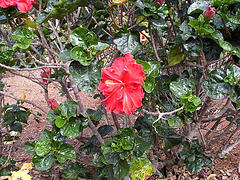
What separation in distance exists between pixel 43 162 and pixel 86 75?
0.54 m

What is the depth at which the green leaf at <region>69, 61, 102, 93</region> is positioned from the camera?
0.93 metres

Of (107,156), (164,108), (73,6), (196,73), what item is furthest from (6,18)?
(196,73)

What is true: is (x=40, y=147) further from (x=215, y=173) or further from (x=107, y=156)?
(x=215, y=173)

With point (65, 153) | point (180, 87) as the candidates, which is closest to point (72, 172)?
point (65, 153)

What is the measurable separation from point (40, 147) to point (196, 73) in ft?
3.07

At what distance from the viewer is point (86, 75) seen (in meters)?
0.95

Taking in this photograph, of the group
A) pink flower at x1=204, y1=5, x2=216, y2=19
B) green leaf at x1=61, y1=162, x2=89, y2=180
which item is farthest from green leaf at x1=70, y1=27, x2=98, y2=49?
green leaf at x1=61, y1=162, x2=89, y2=180

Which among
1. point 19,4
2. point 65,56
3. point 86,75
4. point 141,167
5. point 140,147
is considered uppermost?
point 19,4

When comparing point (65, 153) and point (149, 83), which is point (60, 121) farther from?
point (149, 83)

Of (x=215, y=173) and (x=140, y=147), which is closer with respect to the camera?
(x=140, y=147)

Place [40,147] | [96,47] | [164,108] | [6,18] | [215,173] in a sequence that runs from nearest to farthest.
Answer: [96,47], [6,18], [40,147], [164,108], [215,173]

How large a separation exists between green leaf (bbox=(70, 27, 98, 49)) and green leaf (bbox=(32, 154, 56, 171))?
0.61 meters

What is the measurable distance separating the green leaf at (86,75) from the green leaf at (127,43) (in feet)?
0.51

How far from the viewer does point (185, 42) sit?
102 cm
